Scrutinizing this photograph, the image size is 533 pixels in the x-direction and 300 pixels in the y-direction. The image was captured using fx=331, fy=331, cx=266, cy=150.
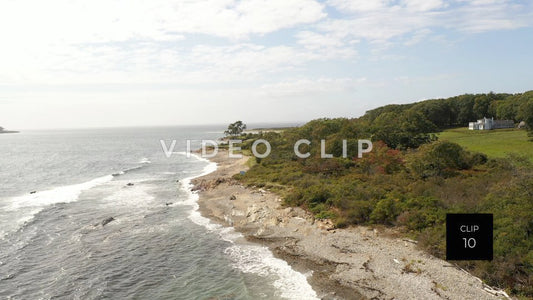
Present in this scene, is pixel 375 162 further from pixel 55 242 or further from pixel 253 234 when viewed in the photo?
pixel 55 242

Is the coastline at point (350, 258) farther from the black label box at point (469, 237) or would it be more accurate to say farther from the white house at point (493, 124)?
the white house at point (493, 124)

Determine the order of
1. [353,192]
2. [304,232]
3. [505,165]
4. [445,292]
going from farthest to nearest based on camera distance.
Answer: [505,165] → [353,192] → [304,232] → [445,292]

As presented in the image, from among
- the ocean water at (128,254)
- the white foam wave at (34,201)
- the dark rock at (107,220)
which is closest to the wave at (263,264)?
the ocean water at (128,254)

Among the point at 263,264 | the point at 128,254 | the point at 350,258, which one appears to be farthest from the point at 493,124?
the point at 128,254

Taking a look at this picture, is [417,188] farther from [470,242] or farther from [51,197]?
[51,197]

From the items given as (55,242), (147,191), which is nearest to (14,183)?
(147,191)
